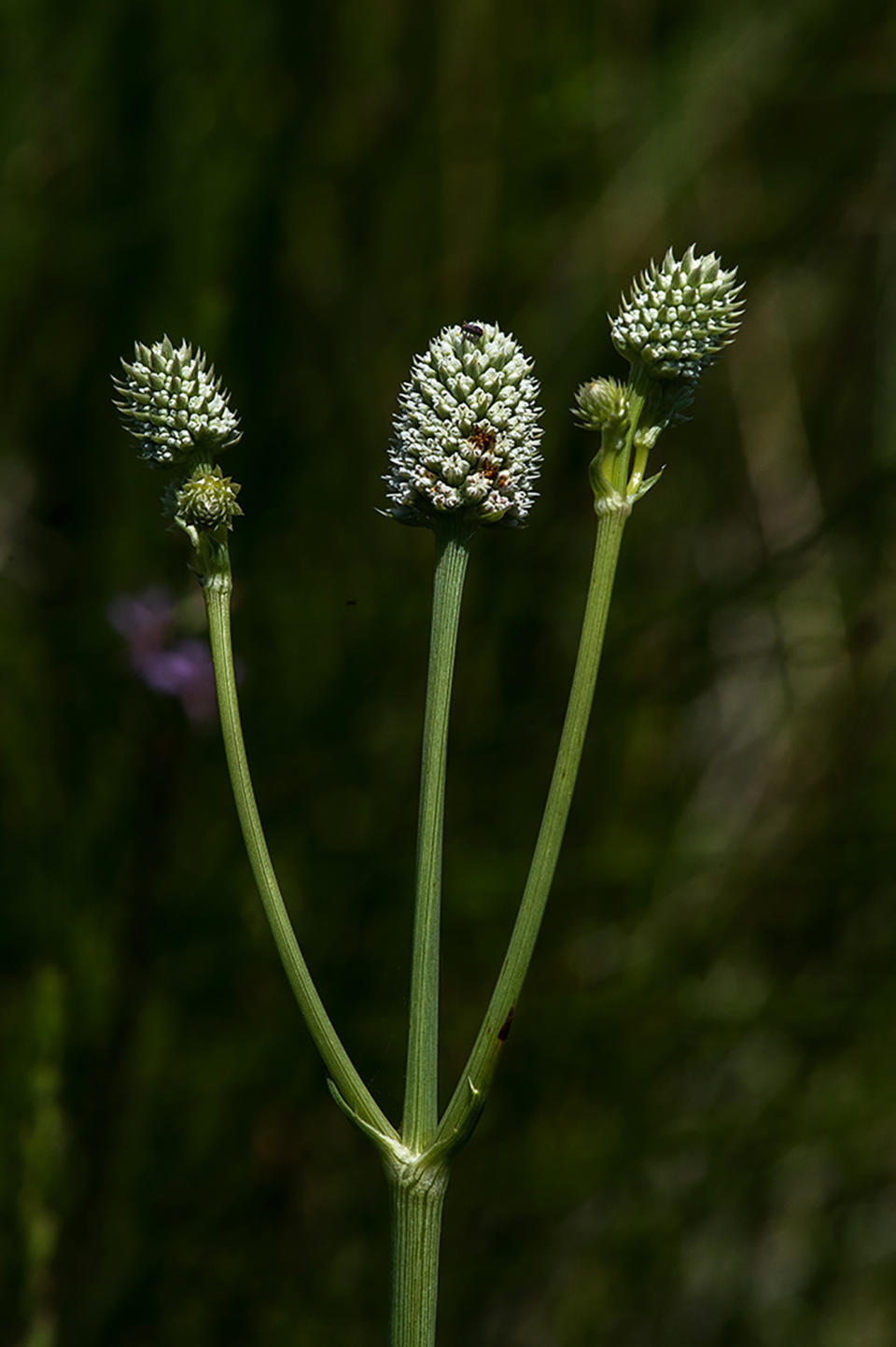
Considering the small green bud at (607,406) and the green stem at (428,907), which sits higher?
the small green bud at (607,406)

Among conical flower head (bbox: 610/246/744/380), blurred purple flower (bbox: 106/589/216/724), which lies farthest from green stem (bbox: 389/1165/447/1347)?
blurred purple flower (bbox: 106/589/216/724)

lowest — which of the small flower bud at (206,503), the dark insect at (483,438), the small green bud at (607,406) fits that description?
the small flower bud at (206,503)

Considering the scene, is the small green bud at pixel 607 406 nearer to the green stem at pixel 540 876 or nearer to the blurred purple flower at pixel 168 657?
the green stem at pixel 540 876

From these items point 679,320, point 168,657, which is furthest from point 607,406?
point 168,657

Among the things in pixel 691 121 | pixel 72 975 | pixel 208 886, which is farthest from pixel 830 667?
pixel 72 975

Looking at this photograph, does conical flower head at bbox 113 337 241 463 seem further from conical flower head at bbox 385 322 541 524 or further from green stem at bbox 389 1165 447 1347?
green stem at bbox 389 1165 447 1347

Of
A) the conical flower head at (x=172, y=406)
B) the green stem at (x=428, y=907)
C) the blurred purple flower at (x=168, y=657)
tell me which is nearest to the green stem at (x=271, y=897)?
the green stem at (x=428, y=907)

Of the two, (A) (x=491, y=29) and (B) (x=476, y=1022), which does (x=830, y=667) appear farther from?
(A) (x=491, y=29)
